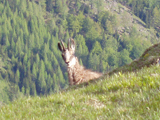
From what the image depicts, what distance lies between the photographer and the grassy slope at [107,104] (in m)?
5.20

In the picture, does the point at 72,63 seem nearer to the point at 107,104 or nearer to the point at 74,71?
the point at 74,71

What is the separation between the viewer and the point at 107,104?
19.5 ft

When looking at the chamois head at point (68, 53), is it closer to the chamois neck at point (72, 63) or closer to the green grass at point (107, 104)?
the chamois neck at point (72, 63)

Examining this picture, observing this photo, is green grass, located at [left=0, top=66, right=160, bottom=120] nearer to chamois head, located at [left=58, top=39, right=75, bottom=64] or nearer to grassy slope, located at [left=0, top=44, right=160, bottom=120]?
grassy slope, located at [left=0, top=44, right=160, bottom=120]

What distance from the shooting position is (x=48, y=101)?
712cm

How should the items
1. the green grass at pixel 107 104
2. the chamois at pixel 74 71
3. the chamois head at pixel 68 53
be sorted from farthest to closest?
the chamois head at pixel 68 53
the chamois at pixel 74 71
the green grass at pixel 107 104

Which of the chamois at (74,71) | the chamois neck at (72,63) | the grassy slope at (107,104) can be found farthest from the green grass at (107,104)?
the chamois neck at (72,63)

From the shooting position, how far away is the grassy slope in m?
5.20

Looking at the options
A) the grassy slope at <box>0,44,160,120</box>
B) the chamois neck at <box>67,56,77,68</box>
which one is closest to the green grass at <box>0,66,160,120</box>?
the grassy slope at <box>0,44,160,120</box>

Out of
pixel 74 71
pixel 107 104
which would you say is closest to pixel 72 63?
pixel 74 71

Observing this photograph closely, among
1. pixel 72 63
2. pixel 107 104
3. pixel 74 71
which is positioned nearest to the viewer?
pixel 107 104

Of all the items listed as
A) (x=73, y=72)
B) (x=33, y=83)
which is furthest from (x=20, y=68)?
(x=73, y=72)

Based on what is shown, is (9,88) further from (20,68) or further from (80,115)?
(80,115)

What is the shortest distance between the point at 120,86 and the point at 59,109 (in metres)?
1.63
